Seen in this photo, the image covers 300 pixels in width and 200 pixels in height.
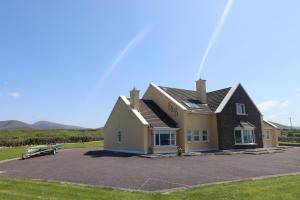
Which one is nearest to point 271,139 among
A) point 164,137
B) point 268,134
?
point 268,134

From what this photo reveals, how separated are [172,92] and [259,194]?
25.5m

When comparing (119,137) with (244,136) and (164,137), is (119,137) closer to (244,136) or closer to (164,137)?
(164,137)

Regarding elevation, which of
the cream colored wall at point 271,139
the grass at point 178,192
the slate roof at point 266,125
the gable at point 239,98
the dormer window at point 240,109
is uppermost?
the gable at point 239,98

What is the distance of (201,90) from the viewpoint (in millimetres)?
35656

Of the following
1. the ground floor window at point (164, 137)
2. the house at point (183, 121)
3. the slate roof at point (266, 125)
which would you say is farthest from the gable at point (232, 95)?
the ground floor window at point (164, 137)

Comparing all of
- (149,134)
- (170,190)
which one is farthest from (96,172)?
(149,134)

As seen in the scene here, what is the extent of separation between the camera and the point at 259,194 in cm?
996

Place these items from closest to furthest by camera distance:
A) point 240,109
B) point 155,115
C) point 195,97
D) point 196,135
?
point 155,115 < point 196,135 < point 240,109 < point 195,97

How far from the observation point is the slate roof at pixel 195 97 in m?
32.8

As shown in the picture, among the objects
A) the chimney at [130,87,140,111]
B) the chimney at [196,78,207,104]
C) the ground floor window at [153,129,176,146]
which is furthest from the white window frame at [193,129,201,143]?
the chimney at [130,87,140,111]

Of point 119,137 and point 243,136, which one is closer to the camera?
point 119,137

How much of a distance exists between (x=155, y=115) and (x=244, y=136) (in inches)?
449

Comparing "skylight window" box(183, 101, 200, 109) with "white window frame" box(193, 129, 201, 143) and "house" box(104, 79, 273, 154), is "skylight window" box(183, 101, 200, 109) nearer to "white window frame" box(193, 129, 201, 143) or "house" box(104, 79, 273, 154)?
"house" box(104, 79, 273, 154)

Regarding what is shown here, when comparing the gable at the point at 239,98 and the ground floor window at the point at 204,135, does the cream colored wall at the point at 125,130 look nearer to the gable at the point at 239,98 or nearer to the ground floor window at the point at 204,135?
the ground floor window at the point at 204,135
